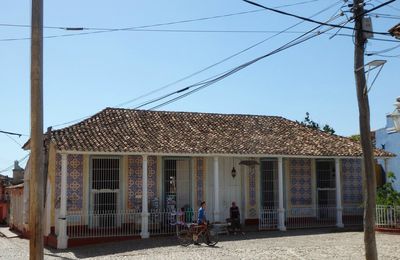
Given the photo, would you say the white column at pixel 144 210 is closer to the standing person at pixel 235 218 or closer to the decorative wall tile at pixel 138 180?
the decorative wall tile at pixel 138 180

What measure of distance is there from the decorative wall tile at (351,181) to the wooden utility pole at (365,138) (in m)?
13.6

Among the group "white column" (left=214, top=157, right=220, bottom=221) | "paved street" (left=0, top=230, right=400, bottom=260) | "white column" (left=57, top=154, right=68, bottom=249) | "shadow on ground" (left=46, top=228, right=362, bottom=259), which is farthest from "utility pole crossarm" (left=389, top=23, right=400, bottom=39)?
"white column" (left=57, top=154, right=68, bottom=249)

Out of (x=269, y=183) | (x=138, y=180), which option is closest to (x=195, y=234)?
(x=138, y=180)

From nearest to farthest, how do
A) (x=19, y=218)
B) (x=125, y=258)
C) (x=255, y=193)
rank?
(x=125, y=258)
(x=255, y=193)
(x=19, y=218)

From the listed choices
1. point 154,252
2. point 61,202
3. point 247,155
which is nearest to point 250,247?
point 154,252

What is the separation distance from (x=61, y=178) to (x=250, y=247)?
22.5ft

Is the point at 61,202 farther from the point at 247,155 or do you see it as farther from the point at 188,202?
the point at 247,155

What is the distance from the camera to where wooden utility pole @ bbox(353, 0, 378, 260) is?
441 inches

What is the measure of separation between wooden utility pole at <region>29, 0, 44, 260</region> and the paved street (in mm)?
6695

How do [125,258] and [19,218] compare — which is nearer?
[125,258]

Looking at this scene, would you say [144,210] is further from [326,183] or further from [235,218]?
[326,183]

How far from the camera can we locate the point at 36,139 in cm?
901

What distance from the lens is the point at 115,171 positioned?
20.9m

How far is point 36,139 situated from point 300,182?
661 inches
